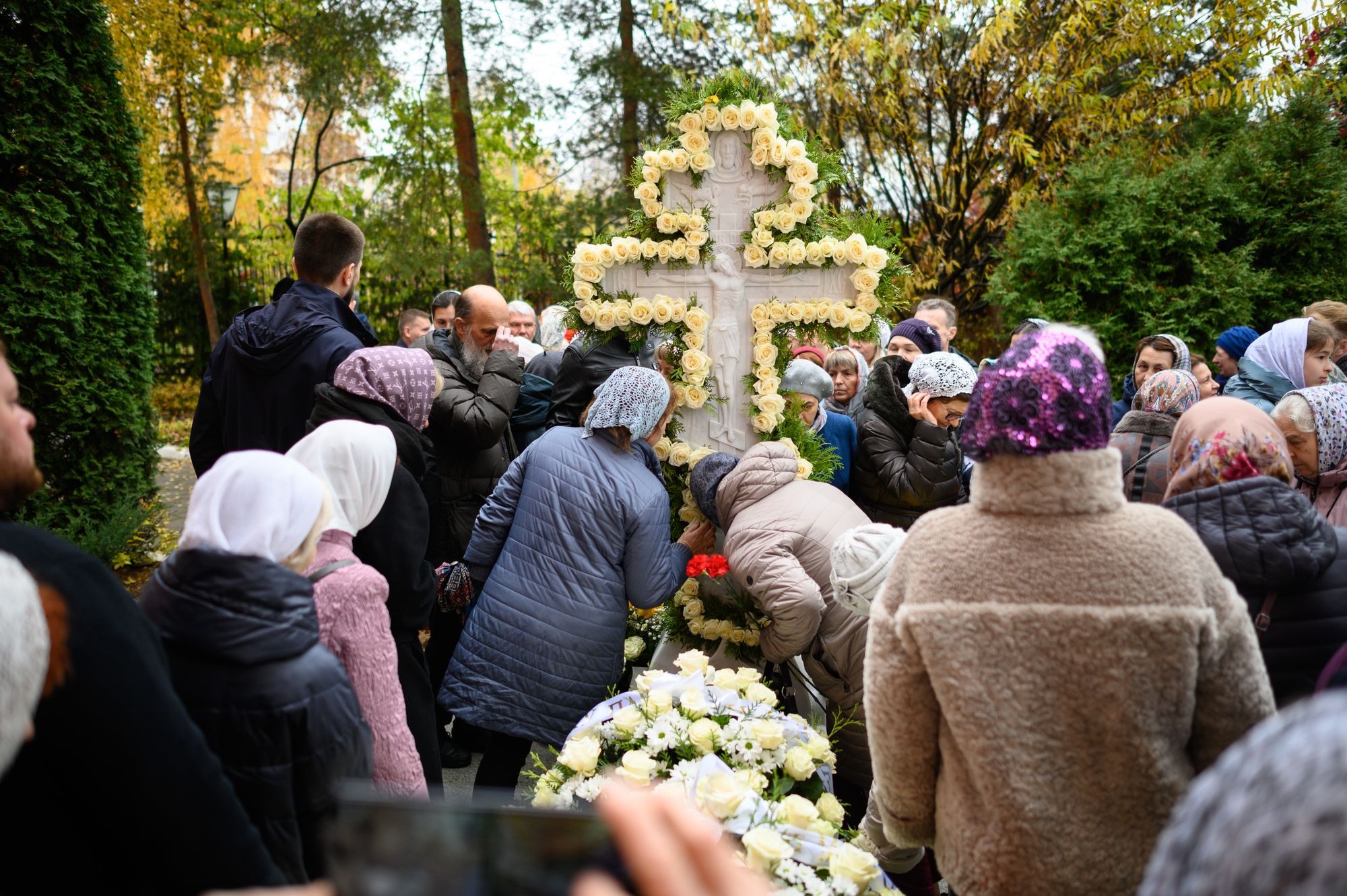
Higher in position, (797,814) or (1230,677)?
(1230,677)

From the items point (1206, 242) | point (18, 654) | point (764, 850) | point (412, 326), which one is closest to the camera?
point (18, 654)

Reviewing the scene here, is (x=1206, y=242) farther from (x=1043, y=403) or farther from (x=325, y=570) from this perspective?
(x=325, y=570)

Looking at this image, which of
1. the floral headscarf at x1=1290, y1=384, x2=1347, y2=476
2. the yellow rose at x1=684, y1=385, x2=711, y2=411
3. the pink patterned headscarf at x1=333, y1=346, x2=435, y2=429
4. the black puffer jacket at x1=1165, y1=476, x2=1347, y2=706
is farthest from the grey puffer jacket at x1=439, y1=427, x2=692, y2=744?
the floral headscarf at x1=1290, y1=384, x2=1347, y2=476

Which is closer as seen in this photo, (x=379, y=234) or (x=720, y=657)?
(x=720, y=657)

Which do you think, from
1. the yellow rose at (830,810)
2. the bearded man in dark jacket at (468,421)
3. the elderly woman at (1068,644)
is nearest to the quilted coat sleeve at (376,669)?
the yellow rose at (830,810)

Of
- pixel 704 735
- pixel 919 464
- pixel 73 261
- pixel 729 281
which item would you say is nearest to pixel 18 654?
pixel 704 735

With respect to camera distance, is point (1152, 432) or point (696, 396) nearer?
point (1152, 432)

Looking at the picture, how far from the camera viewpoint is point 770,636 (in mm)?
3412

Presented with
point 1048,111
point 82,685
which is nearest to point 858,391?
point 82,685

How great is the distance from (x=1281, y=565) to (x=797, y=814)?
3.84ft

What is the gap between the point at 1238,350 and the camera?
5824 mm

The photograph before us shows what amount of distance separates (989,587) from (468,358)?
3.47m

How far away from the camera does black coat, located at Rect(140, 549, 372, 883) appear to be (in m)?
1.77

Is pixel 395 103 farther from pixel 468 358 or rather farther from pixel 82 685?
pixel 82 685
